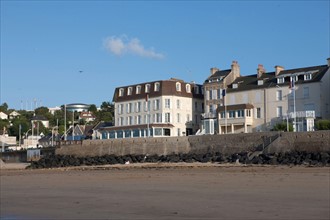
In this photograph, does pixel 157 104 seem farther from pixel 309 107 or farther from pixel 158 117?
pixel 309 107

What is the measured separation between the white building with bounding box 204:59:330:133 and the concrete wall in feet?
37.9

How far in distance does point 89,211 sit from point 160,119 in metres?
54.3

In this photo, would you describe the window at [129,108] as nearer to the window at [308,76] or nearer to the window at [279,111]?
the window at [279,111]

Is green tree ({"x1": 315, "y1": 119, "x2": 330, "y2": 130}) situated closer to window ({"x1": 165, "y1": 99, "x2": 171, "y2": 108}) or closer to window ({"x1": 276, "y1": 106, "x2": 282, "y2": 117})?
window ({"x1": 276, "y1": 106, "x2": 282, "y2": 117})

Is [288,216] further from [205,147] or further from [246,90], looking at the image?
[246,90]

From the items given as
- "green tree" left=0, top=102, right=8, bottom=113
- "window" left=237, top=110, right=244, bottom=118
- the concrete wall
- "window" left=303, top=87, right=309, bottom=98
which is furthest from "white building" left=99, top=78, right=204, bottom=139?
"green tree" left=0, top=102, right=8, bottom=113

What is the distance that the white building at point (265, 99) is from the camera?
53.5m

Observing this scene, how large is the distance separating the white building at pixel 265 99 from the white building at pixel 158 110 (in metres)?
4.19

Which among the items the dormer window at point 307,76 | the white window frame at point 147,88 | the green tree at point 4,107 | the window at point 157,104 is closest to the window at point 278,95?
the dormer window at point 307,76

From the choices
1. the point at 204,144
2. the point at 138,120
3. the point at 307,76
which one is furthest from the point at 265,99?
the point at 138,120

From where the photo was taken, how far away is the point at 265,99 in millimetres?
58188

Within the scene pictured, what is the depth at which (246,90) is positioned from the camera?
2382 inches

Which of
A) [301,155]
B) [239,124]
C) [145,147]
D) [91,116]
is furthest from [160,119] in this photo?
[91,116]

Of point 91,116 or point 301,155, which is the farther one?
point 91,116
